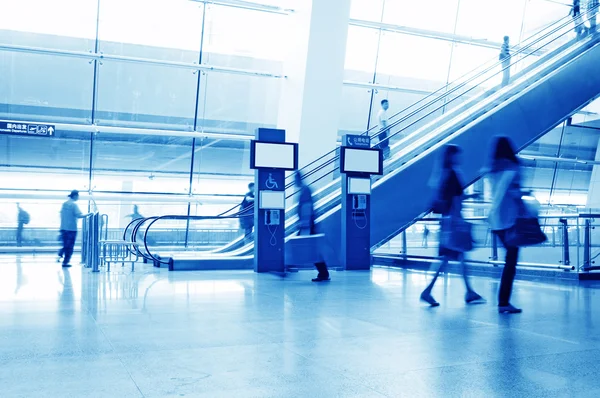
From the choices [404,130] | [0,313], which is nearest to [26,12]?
[404,130]

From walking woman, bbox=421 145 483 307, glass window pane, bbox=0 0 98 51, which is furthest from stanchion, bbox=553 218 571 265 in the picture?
glass window pane, bbox=0 0 98 51

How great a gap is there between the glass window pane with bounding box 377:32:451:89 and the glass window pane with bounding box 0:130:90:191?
9.07 m

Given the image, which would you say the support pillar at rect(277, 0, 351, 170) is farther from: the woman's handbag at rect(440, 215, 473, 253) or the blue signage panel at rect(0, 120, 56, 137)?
the woman's handbag at rect(440, 215, 473, 253)

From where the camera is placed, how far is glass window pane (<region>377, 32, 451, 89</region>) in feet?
65.2

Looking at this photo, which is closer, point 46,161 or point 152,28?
point 46,161

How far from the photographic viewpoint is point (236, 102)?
18.7 m

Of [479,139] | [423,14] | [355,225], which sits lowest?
[355,225]

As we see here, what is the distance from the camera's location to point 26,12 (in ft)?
53.7

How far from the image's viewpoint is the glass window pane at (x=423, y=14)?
1970 cm

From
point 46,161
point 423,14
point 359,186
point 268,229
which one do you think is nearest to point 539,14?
point 423,14

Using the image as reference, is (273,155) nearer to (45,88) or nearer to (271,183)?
(271,183)

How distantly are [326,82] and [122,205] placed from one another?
6382 mm

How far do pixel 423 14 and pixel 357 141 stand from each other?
10172 millimetres

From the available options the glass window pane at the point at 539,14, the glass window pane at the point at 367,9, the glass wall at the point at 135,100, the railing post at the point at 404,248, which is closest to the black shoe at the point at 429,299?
the railing post at the point at 404,248
